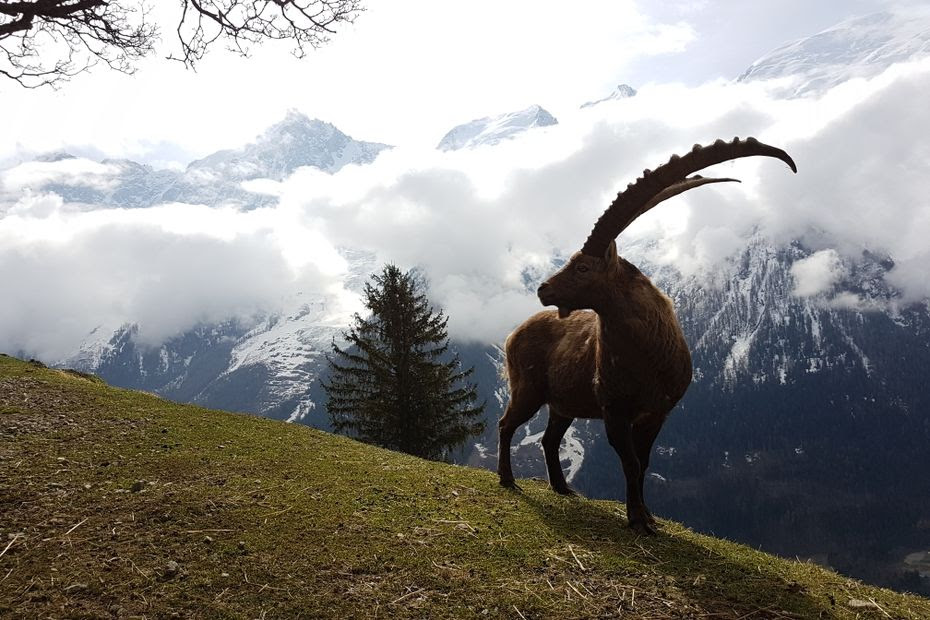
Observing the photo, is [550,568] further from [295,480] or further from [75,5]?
[75,5]

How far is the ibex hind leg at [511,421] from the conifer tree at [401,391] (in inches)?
702

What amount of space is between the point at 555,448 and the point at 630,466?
325 cm

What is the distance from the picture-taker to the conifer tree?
2917 cm

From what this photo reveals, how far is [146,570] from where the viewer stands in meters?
5.98

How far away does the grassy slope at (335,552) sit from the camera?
5645 mm

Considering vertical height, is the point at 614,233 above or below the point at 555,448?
Answer: above

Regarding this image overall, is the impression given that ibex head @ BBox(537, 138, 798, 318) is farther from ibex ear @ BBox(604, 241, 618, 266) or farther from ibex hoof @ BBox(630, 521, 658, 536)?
ibex hoof @ BBox(630, 521, 658, 536)

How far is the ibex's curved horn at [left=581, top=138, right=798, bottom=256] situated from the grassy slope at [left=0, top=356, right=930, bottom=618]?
4135 mm

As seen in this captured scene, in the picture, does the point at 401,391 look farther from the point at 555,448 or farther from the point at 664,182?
the point at 664,182

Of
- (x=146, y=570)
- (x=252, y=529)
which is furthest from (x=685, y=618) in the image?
(x=146, y=570)

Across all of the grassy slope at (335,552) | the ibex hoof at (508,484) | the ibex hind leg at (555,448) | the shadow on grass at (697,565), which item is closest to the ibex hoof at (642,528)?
the shadow on grass at (697,565)

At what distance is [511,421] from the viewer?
11383mm

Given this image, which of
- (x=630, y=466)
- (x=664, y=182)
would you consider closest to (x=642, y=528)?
(x=630, y=466)

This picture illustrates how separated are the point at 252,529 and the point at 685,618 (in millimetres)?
5068
